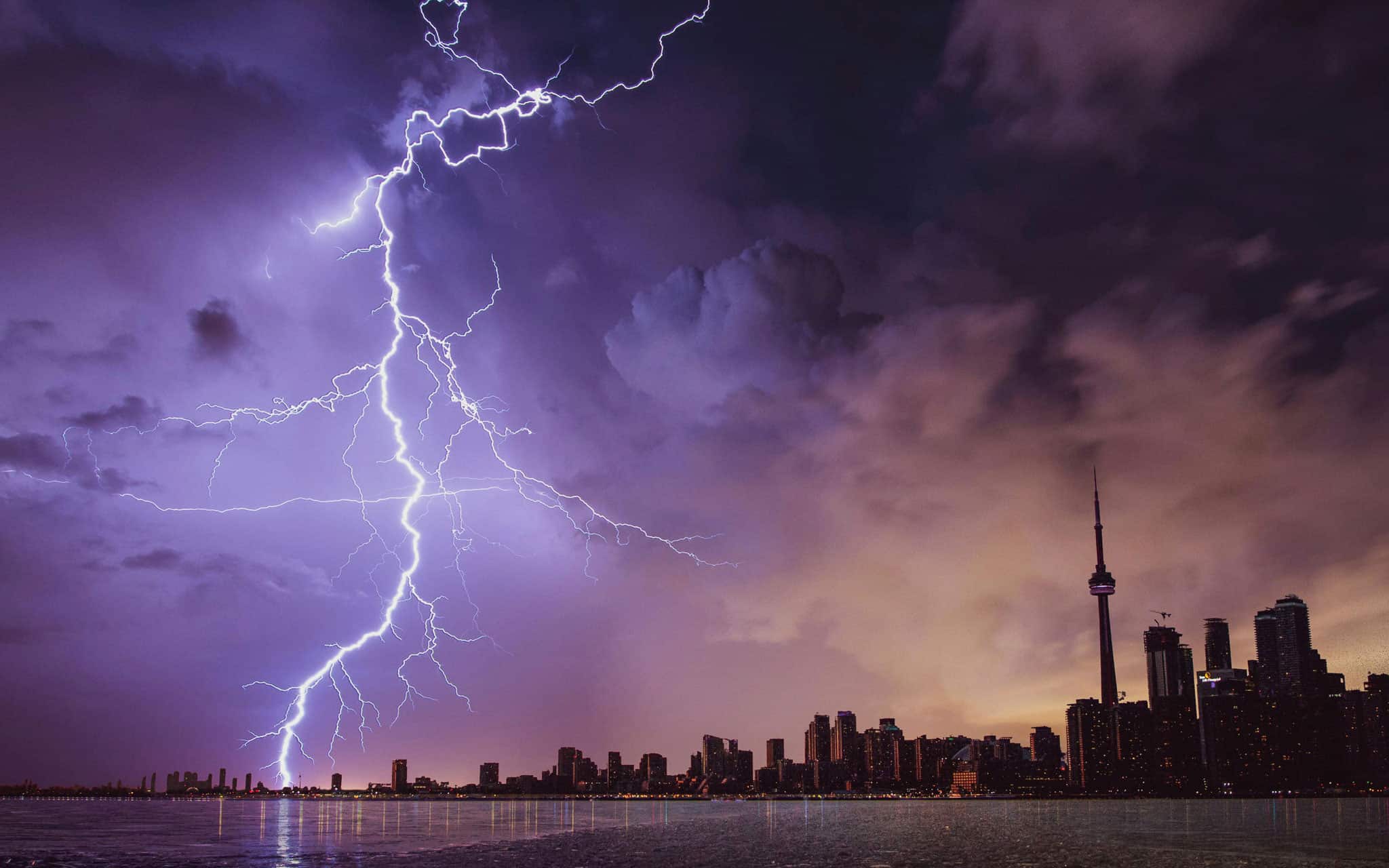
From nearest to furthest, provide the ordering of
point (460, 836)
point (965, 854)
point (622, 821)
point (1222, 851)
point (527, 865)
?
point (527, 865) → point (965, 854) → point (1222, 851) → point (460, 836) → point (622, 821)

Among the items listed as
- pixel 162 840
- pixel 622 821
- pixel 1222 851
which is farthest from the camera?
pixel 622 821

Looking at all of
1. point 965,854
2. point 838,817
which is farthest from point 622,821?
point 965,854

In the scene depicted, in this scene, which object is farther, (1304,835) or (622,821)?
(622,821)

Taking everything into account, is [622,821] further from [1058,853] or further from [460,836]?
[1058,853]

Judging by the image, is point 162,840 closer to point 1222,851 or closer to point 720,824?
point 720,824

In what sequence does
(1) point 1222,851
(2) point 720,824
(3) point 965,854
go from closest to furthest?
(3) point 965,854
(1) point 1222,851
(2) point 720,824

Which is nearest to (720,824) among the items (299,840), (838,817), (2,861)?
(838,817)

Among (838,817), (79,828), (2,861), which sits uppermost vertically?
(2,861)

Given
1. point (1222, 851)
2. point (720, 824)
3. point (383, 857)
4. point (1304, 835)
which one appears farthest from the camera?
point (720, 824)

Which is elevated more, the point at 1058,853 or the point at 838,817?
the point at 1058,853
